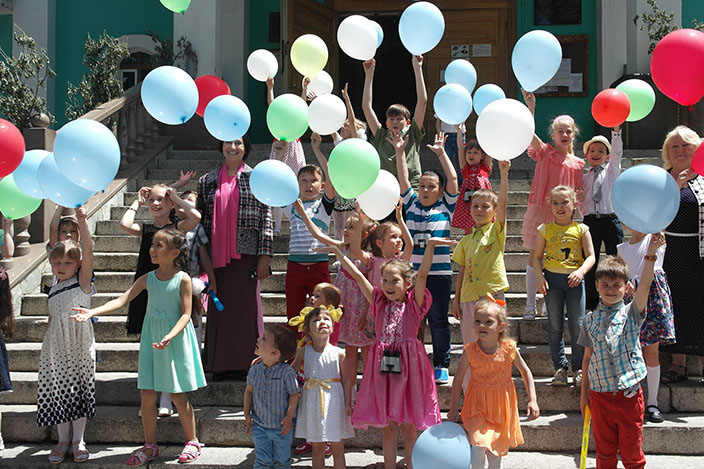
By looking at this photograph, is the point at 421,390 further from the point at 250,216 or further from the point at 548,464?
the point at 250,216

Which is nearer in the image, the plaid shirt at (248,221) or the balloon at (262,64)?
the plaid shirt at (248,221)

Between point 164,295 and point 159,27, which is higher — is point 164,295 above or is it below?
below

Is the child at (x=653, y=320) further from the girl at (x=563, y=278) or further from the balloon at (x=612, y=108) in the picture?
the balloon at (x=612, y=108)

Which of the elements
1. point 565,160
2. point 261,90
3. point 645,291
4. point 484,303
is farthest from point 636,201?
point 261,90

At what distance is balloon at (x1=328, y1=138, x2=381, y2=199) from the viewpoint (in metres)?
4.51

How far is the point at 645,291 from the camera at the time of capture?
4.34 metres

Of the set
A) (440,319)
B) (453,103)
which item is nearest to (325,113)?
(453,103)

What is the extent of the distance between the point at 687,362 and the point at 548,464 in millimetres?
1565

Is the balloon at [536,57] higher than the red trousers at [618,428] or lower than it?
higher

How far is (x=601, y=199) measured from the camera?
5824 mm

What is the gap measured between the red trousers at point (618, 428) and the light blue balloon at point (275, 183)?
2207mm

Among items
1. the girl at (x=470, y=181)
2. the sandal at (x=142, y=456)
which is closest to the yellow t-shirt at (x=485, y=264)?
the girl at (x=470, y=181)

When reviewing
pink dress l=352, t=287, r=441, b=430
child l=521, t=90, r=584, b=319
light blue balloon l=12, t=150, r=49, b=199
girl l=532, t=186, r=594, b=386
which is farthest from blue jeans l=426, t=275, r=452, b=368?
light blue balloon l=12, t=150, r=49, b=199

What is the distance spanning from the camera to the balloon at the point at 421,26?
5.79 metres
